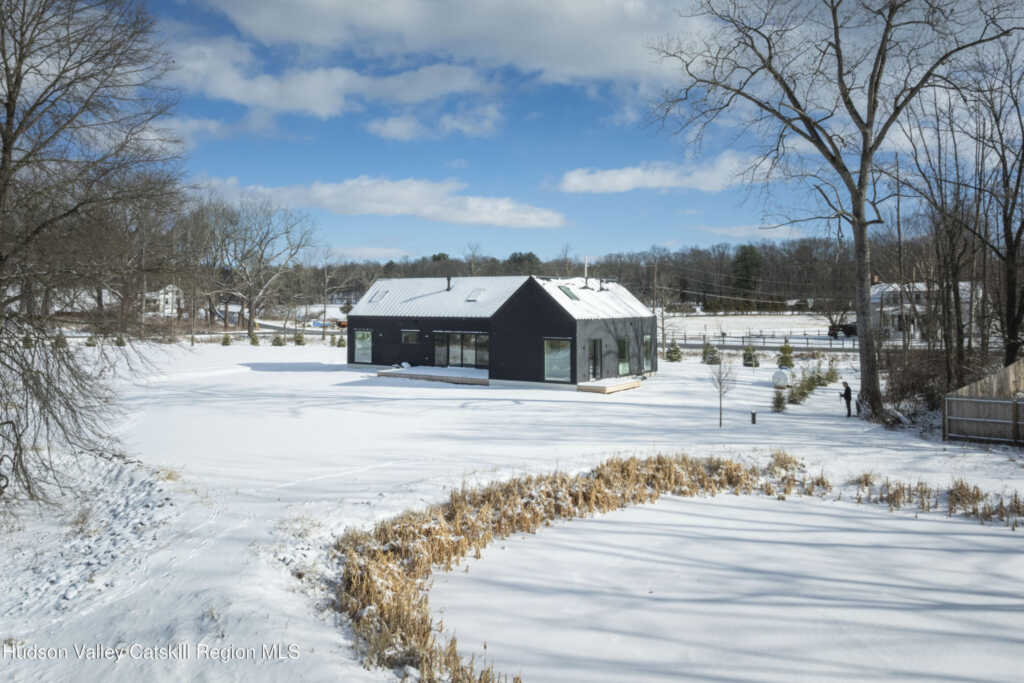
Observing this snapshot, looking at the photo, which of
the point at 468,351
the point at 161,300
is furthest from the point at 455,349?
the point at 161,300

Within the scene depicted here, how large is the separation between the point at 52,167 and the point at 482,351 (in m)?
15.5

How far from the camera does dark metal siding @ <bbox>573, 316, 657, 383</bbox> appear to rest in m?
19.2

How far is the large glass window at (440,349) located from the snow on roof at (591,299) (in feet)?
16.8

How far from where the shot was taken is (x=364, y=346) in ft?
82.8

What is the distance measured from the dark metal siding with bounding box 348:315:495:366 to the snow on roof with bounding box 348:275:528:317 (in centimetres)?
23

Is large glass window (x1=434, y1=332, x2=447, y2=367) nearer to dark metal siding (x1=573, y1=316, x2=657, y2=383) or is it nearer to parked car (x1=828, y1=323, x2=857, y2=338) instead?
dark metal siding (x1=573, y1=316, x2=657, y2=383)

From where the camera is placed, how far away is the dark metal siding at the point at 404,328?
22.3 metres

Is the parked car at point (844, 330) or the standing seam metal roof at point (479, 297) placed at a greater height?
the standing seam metal roof at point (479, 297)

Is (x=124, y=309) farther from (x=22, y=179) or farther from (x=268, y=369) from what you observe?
(x=268, y=369)

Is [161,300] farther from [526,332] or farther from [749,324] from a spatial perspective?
[749,324]

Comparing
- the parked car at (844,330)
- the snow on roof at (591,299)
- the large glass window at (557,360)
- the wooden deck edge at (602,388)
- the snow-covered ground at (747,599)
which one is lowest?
the snow-covered ground at (747,599)

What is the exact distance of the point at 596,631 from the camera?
5.29 metres

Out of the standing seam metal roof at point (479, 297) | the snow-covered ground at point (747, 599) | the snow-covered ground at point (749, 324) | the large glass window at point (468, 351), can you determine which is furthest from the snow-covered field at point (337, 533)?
the snow-covered ground at point (749, 324)

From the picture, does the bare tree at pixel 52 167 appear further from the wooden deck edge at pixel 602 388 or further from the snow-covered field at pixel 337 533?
the wooden deck edge at pixel 602 388
